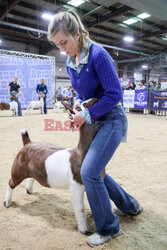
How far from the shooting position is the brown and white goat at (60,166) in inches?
60.4

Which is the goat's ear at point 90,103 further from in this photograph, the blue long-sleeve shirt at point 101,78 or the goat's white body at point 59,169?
the goat's white body at point 59,169

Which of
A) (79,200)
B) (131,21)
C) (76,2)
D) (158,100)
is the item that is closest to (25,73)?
(76,2)

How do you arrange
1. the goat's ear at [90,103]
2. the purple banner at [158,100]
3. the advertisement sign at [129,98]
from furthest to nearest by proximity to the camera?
1. the advertisement sign at [129,98]
2. the purple banner at [158,100]
3. the goat's ear at [90,103]

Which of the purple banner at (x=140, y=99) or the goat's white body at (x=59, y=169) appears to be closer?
the goat's white body at (x=59, y=169)

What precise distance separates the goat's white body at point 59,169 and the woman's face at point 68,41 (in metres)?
0.82

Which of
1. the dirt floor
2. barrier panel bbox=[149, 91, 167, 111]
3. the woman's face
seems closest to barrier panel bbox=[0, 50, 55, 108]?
barrier panel bbox=[149, 91, 167, 111]

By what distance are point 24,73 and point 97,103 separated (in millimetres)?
13476

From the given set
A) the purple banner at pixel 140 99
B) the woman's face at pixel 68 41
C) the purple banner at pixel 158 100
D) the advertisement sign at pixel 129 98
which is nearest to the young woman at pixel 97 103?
the woman's face at pixel 68 41

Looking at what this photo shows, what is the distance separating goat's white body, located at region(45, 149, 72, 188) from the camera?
5.22 ft

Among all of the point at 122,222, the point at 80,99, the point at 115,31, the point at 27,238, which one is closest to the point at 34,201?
the point at 27,238

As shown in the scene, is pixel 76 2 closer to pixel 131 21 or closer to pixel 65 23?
pixel 131 21

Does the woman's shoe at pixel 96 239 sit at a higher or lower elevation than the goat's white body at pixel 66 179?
lower

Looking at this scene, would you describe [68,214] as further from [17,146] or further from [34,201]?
[17,146]

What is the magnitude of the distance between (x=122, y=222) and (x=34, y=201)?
→ 976mm
